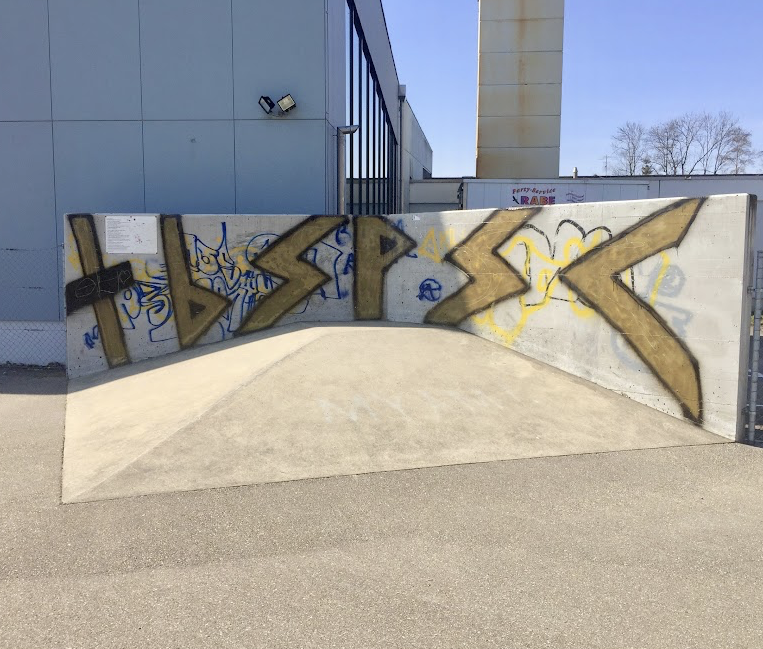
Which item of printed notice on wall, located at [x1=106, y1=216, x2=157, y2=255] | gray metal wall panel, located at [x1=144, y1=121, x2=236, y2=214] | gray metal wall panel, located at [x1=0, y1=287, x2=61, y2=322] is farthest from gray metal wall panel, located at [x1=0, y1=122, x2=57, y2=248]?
printed notice on wall, located at [x1=106, y1=216, x2=157, y2=255]

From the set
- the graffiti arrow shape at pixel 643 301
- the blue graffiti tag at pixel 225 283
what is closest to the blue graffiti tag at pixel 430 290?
the blue graffiti tag at pixel 225 283

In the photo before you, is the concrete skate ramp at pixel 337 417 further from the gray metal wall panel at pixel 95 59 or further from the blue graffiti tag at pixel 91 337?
the gray metal wall panel at pixel 95 59

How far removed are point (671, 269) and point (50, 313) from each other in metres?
10.7

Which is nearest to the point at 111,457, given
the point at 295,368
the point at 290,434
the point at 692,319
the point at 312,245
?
the point at 290,434

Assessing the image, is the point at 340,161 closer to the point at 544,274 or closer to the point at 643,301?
the point at 544,274

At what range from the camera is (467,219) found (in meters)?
8.80

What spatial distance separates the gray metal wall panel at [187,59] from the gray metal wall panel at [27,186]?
222 centimetres

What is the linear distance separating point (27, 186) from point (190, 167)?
3.17m

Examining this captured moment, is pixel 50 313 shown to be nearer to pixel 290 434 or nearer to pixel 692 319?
pixel 290 434

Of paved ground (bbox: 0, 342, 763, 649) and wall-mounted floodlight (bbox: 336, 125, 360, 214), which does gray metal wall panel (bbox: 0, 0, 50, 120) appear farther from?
paved ground (bbox: 0, 342, 763, 649)

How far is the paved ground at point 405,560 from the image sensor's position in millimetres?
3088

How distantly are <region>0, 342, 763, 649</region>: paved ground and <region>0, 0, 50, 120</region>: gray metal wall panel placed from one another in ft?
28.8

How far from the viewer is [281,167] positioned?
11.4 m

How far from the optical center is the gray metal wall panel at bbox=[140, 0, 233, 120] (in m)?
11.3
